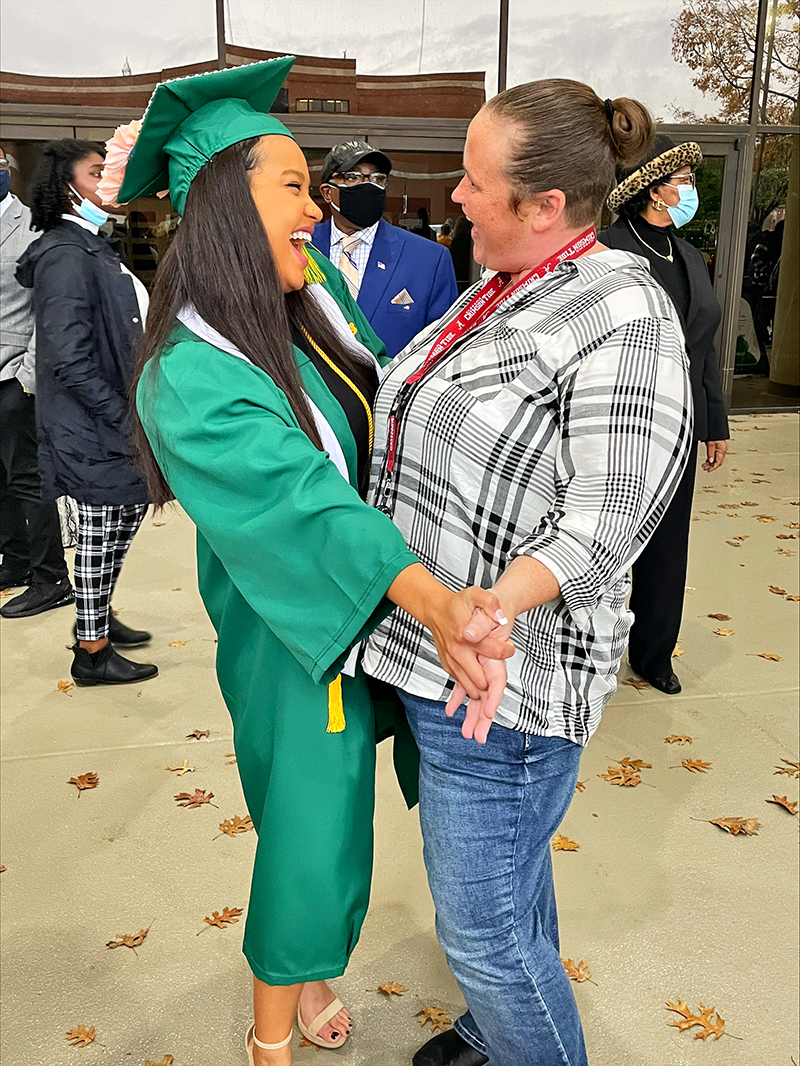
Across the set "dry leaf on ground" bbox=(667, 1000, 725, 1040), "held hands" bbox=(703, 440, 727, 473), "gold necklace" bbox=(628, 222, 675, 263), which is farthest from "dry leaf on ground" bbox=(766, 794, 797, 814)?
"gold necklace" bbox=(628, 222, 675, 263)

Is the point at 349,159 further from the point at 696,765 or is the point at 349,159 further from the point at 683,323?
the point at 696,765

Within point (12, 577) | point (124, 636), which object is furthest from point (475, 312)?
point (12, 577)

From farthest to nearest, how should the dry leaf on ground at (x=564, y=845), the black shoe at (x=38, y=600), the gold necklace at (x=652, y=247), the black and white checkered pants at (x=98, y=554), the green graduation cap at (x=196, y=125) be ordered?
1. the black shoe at (x=38, y=600)
2. the black and white checkered pants at (x=98, y=554)
3. the gold necklace at (x=652, y=247)
4. the dry leaf on ground at (x=564, y=845)
5. the green graduation cap at (x=196, y=125)

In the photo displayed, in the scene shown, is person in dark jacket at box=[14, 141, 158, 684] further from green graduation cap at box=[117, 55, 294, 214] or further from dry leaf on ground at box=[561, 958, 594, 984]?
dry leaf on ground at box=[561, 958, 594, 984]

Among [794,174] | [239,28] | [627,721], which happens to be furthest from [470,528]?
[794,174]

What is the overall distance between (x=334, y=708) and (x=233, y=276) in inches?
31.3

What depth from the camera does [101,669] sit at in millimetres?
4086

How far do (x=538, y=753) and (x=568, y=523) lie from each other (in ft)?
1.41

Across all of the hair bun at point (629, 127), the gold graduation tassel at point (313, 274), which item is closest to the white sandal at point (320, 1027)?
the gold graduation tassel at point (313, 274)

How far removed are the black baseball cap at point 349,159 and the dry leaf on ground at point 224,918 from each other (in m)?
2.79

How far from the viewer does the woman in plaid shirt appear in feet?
4.70

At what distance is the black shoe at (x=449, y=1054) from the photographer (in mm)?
2135

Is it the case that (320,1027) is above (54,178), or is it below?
below

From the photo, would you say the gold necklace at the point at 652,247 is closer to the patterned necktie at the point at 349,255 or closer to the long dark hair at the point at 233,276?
the patterned necktie at the point at 349,255
